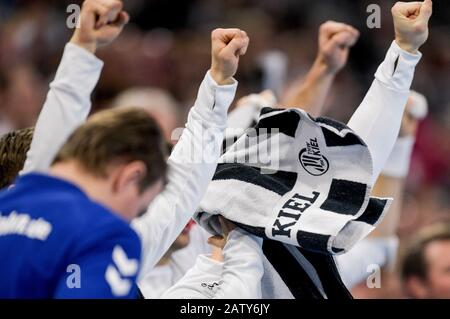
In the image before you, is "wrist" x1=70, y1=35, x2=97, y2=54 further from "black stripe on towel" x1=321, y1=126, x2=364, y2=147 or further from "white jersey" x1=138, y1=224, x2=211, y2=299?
"white jersey" x1=138, y1=224, x2=211, y2=299

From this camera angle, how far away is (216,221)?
2.21 metres

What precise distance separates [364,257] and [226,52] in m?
1.07

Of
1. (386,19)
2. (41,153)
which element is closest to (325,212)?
(41,153)

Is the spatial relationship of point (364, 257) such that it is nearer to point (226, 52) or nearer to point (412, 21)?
point (412, 21)

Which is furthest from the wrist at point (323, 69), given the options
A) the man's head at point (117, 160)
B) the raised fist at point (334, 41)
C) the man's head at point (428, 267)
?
the man's head at point (117, 160)

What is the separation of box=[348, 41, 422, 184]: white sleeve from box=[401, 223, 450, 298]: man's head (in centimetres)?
100

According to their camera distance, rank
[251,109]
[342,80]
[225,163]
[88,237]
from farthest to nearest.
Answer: [342,80] → [251,109] → [225,163] → [88,237]

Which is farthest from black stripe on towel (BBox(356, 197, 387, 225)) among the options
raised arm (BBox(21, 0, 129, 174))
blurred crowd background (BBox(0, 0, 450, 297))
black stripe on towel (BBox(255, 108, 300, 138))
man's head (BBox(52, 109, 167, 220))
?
blurred crowd background (BBox(0, 0, 450, 297))

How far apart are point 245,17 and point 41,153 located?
→ 5.09m

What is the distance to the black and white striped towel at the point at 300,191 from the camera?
203 cm

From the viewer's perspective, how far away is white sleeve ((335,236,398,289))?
9.42 ft

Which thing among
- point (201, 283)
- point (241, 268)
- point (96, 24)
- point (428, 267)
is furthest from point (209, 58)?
point (96, 24)

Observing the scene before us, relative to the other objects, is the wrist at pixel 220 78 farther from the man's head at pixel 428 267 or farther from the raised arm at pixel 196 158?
the man's head at pixel 428 267
